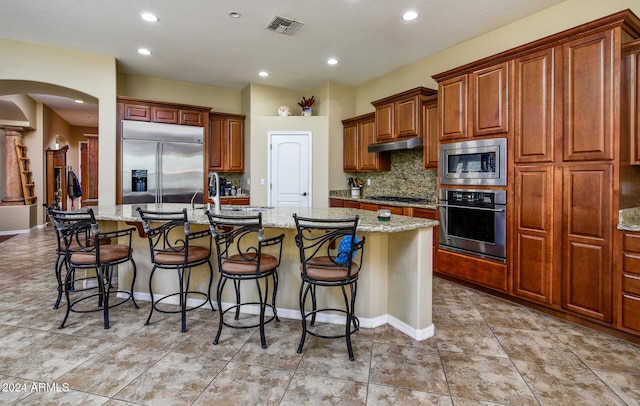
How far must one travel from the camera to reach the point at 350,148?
5.84 metres

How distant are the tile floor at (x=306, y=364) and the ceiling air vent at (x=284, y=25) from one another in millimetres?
3123

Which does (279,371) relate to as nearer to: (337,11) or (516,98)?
(516,98)

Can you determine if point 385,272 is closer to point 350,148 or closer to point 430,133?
point 430,133

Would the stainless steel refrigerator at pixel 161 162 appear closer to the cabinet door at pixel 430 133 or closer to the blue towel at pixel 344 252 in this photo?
the cabinet door at pixel 430 133

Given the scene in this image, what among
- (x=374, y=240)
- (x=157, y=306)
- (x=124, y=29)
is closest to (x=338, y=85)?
(x=124, y=29)

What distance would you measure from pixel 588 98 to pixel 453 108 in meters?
1.24

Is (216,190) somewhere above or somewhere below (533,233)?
above

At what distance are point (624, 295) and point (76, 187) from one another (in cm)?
1142

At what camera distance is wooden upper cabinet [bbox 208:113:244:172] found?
598 centimetres

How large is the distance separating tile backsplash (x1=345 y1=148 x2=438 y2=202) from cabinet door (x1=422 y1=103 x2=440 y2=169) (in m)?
0.37

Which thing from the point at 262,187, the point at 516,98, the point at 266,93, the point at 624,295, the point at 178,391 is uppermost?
the point at 266,93

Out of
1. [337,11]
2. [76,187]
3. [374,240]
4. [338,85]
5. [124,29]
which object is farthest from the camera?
[76,187]

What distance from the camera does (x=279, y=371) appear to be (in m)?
2.04

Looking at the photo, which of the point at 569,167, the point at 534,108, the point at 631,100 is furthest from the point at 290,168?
the point at 631,100
